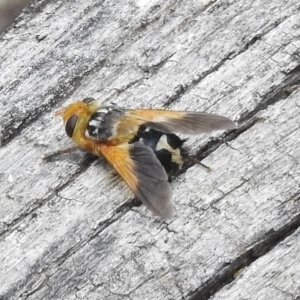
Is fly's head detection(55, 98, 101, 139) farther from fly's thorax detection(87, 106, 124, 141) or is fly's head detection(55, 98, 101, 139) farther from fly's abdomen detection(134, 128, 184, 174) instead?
fly's abdomen detection(134, 128, 184, 174)

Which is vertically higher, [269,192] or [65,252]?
[65,252]

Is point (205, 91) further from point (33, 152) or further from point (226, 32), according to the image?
point (33, 152)

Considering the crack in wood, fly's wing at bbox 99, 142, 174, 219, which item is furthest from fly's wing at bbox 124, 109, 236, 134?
the crack in wood

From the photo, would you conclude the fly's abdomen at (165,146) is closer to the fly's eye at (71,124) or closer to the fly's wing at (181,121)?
the fly's wing at (181,121)

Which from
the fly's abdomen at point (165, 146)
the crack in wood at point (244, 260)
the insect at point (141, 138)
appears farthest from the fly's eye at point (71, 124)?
the crack in wood at point (244, 260)

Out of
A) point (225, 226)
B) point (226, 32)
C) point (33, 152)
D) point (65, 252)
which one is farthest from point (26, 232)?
point (226, 32)
